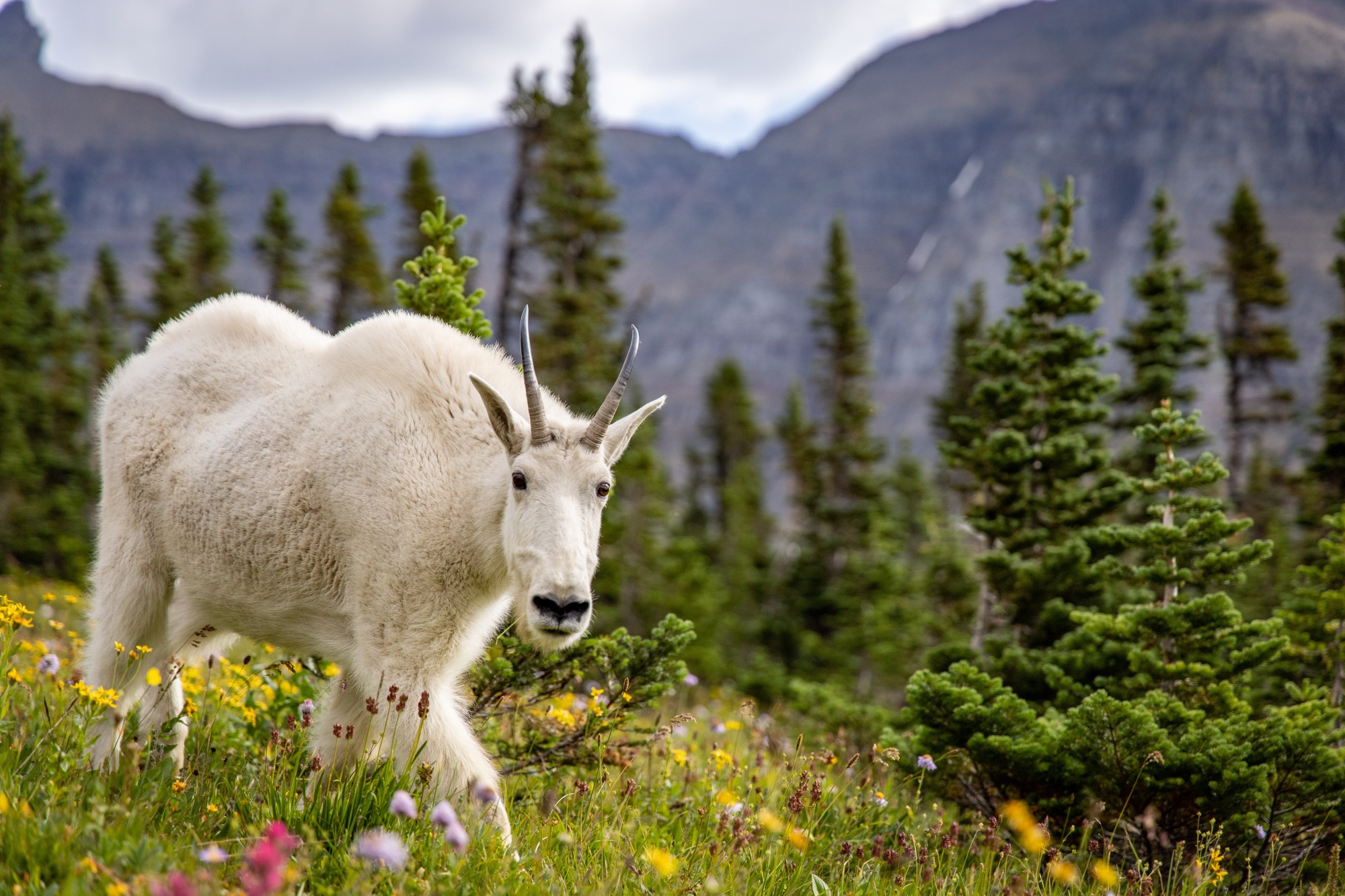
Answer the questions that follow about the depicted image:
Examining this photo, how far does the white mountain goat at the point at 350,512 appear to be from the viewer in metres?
3.99

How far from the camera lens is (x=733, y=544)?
46906 millimetres

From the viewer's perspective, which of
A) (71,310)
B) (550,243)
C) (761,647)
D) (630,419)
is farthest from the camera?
(71,310)

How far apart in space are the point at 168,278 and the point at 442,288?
112ft

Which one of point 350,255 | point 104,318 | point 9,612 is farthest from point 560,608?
point 104,318

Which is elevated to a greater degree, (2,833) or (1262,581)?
(2,833)

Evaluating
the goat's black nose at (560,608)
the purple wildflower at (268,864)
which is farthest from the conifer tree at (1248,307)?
the purple wildflower at (268,864)

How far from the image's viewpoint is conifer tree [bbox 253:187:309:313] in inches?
1300

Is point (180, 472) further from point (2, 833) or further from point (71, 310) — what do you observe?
point (71, 310)

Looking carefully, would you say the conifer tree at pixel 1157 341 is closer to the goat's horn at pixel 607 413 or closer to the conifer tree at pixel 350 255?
the goat's horn at pixel 607 413

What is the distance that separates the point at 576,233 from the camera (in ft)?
86.3

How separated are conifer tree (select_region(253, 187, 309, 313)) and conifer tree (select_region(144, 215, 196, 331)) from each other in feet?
10.3

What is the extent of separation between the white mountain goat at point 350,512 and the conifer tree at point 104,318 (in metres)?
38.8

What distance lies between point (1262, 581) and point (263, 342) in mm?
37376

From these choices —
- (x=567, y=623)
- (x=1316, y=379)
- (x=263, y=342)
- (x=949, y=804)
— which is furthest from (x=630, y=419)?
(x=1316, y=379)
